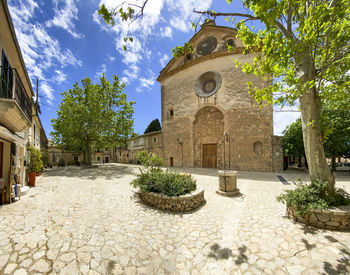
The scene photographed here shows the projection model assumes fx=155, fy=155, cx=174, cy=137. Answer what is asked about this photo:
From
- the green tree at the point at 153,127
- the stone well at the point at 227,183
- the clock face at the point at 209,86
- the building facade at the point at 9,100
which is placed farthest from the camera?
the green tree at the point at 153,127

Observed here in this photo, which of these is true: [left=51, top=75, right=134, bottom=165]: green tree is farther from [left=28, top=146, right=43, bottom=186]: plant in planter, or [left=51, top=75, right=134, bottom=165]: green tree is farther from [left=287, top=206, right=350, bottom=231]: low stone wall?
[left=287, top=206, right=350, bottom=231]: low stone wall

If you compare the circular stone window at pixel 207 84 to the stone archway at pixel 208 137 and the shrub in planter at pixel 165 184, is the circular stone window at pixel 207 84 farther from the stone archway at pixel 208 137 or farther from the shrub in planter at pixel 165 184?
the shrub in planter at pixel 165 184

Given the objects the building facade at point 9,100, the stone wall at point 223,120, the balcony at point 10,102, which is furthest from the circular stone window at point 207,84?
the balcony at point 10,102

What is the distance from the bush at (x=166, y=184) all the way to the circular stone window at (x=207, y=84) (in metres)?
13.2

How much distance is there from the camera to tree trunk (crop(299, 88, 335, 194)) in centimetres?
403

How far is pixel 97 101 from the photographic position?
1584 cm

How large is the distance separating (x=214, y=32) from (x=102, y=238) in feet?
70.0

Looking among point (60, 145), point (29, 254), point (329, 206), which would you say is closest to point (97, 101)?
point (60, 145)

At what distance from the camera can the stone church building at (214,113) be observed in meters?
14.3

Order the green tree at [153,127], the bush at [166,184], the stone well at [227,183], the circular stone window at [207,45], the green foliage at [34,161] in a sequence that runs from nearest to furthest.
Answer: the bush at [166,184], the stone well at [227,183], the green foliage at [34,161], the circular stone window at [207,45], the green tree at [153,127]

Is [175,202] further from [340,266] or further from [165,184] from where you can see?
[340,266]

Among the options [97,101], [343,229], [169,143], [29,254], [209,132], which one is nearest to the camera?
[29,254]

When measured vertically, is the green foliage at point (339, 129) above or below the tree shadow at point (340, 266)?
above

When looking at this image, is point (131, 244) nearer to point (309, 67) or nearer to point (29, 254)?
point (29, 254)
